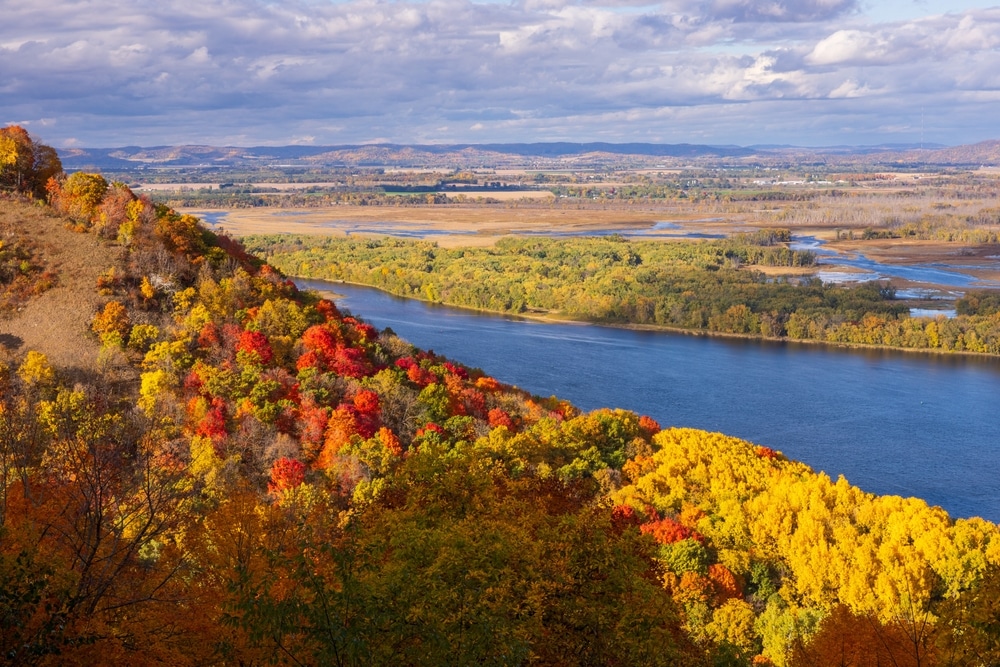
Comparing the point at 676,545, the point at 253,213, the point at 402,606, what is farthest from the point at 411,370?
the point at 253,213

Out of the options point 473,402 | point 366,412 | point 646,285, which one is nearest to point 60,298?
point 366,412

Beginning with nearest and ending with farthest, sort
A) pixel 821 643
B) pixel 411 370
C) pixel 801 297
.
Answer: pixel 821 643 < pixel 411 370 < pixel 801 297

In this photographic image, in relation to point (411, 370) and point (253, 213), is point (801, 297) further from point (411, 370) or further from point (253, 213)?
point (253, 213)

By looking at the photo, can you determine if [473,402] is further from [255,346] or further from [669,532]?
[669,532]

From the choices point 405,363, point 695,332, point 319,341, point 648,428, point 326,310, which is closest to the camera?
A: point 319,341

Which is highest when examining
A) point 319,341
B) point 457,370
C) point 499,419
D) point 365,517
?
point 365,517

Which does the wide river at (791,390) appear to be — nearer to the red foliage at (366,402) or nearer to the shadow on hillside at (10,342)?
the red foliage at (366,402)
